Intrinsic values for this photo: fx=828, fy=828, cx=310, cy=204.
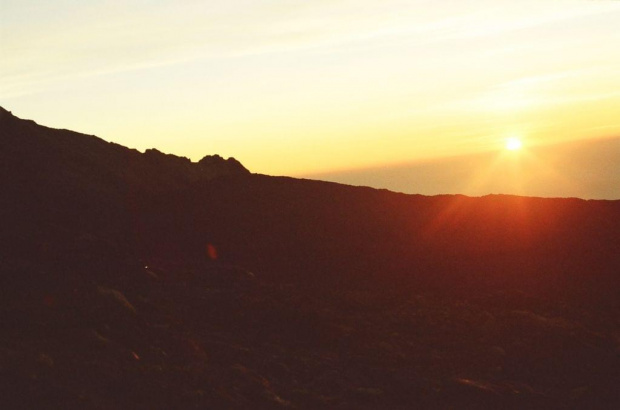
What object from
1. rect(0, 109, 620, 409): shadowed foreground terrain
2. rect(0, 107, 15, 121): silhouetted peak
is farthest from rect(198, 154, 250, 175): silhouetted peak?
rect(0, 107, 15, 121): silhouetted peak

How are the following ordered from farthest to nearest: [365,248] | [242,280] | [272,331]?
[365,248], [242,280], [272,331]

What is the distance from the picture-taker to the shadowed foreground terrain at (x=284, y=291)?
14.8m

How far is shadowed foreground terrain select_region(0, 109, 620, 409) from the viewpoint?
14.8 metres

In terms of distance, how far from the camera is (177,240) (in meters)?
25.9

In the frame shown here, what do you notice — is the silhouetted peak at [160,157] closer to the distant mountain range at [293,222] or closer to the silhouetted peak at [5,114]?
the distant mountain range at [293,222]

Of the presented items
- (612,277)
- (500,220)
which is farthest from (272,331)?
(500,220)

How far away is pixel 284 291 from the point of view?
68.8 ft

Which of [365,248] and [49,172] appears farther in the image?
[49,172]

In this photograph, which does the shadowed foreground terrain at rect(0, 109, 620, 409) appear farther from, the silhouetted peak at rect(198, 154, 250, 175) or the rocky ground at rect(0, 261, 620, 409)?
the silhouetted peak at rect(198, 154, 250, 175)

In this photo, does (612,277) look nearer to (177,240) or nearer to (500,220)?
(500,220)

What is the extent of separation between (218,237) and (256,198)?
434 centimetres

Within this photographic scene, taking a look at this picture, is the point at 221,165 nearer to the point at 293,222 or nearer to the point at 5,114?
the point at 5,114

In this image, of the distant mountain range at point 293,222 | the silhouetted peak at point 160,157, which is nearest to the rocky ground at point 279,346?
the distant mountain range at point 293,222

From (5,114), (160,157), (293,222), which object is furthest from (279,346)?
(160,157)
